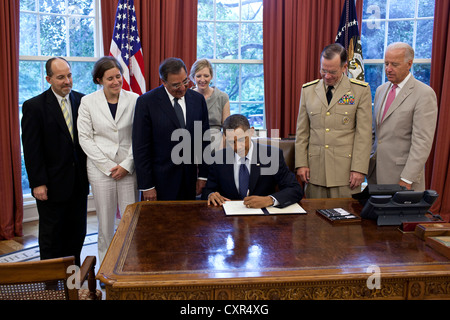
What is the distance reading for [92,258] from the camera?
1731 mm

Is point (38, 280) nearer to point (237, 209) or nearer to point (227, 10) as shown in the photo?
point (237, 209)

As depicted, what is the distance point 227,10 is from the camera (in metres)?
4.68

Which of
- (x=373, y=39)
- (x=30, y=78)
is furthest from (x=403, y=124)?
(x=30, y=78)

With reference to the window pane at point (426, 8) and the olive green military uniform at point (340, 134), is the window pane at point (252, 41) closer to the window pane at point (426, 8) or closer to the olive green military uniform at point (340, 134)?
the window pane at point (426, 8)

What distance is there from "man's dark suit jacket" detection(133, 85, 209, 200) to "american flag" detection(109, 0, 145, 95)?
4.86 feet

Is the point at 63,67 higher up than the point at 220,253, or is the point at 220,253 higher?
the point at 63,67

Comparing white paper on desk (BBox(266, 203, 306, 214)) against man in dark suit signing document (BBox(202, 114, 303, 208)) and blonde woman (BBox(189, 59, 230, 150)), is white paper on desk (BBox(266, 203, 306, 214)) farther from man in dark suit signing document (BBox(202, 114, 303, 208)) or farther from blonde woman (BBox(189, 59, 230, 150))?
blonde woman (BBox(189, 59, 230, 150))

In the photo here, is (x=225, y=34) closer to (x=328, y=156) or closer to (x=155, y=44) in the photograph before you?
(x=155, y=44)

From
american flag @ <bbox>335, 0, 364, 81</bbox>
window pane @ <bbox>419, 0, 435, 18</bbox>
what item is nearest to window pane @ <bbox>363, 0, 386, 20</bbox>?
window pane @ <bbox>419, 0, 435, 18</bbox>

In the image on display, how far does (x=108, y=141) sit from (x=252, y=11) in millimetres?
2736

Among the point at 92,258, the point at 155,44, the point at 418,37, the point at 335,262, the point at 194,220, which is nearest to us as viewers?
the point at 335,262

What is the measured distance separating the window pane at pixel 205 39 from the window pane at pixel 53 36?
1468 millimetres

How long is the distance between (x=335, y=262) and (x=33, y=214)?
380cm
